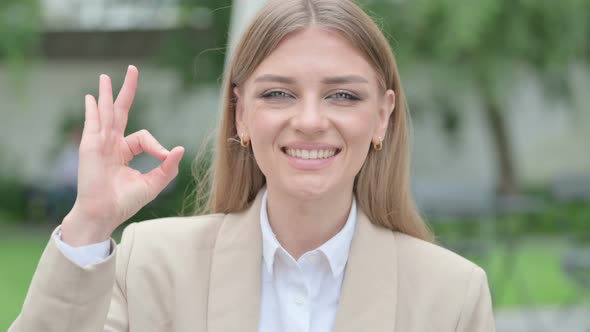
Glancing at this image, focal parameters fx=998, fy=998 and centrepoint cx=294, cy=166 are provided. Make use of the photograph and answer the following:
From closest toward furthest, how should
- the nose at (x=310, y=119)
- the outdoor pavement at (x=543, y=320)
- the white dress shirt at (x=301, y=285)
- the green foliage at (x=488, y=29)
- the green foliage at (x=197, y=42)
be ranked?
the nose at (x=310, y=119), the white dress shirt at (x=301, y=285), the outdoor pavement at (x=543, y=320), the green foliage at (x=488, y=29), the green foliage at (x=197, y=42)

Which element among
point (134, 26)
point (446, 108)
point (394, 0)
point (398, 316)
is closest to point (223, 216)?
point (398, 316)

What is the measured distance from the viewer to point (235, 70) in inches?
83.7

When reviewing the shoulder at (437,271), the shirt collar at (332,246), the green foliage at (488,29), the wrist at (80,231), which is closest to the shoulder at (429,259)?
the shoulder at (437,271)

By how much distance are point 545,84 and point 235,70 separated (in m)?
10.8

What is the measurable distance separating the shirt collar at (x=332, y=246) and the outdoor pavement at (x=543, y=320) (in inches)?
187

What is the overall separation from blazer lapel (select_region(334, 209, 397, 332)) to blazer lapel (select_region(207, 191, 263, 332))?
18cm

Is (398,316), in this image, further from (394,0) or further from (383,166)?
(394,0)

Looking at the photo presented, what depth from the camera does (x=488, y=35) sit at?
10281 millimetres

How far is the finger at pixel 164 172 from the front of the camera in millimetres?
1993

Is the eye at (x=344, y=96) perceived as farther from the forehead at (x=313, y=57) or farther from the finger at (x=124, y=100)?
the finger at (x=124, y=100)

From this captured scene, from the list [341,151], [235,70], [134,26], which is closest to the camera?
[341,151]

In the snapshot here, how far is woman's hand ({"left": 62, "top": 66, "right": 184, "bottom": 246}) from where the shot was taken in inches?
72.2

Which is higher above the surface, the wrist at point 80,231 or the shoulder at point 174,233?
the wrist at point 80,231

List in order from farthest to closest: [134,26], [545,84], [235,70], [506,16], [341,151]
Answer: [134,26] → [545,84] → [506,16] → [235,70] → [341,151]
